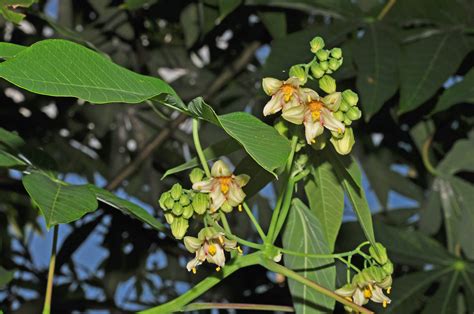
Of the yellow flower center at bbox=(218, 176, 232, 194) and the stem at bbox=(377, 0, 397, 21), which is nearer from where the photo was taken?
the yellow flower center at bbox=(218, 176, 232, 194)

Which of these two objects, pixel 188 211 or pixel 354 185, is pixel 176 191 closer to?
pixel 188 211

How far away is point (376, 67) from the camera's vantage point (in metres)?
Answer: 0.96

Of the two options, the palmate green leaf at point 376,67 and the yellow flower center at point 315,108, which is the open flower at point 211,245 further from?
the palmate green leaf at point 376,67

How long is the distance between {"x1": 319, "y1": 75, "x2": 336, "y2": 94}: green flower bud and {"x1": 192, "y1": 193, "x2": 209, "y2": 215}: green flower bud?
114 mm

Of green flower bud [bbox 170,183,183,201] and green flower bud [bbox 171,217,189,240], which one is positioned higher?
green flower bud [bbox 170,183,183,201]

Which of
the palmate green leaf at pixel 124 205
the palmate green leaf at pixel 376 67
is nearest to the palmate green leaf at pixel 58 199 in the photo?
the palmate green leaf at pixel 124 205

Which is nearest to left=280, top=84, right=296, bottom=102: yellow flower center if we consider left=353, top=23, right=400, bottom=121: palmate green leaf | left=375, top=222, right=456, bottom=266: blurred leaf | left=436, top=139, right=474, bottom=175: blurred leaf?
left=353, top=23, right=400, bottom=121: palmate green leaf

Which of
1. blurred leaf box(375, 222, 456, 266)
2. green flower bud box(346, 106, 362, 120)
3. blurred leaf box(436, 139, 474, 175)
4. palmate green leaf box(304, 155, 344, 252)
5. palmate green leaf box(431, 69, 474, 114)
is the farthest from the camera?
blurred leaf box(436, 139, 474, 175)

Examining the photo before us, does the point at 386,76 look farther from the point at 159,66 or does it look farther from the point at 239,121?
the point at 159,66

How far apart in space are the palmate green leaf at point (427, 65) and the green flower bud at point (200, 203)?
0.41m

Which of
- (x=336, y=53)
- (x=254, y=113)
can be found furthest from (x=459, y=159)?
(x=336, y=53)

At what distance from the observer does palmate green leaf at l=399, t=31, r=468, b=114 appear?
922mm

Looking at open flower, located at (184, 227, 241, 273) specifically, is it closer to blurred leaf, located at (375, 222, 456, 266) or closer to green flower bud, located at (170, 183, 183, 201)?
green flower bud, located at (170, 183, 183, 201)

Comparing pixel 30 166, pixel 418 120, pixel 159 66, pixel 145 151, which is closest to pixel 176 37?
pixel 159 66
